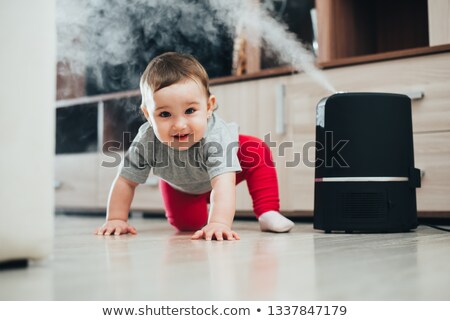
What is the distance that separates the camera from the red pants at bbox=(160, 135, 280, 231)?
1199mm

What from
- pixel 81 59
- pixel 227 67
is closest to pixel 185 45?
pixel 227 67

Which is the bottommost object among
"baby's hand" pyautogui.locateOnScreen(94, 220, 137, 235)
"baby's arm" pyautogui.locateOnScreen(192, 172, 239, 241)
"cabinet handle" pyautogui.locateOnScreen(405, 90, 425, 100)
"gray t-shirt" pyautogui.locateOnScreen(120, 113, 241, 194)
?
"baby's hand" pyautogui.locateOnScreen(94, 220, 137, 235)

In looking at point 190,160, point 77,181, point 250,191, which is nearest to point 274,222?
point 250,191

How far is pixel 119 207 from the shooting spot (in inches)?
45.2

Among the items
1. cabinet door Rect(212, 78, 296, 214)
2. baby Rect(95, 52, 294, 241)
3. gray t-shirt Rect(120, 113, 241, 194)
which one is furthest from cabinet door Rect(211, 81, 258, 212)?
gray t-shirt Rect(120, 113, 241, 194)

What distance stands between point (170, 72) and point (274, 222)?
14.7 inches

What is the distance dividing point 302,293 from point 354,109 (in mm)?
655

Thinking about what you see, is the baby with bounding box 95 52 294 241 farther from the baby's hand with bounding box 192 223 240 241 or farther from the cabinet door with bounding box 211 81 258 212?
the cabinet door with bounding box 211 81 258 212

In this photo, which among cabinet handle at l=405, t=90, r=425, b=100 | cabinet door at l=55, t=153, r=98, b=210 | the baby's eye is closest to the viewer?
the baby's eye

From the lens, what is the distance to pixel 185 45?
68.9 inches

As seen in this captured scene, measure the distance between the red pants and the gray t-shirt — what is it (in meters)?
0.07

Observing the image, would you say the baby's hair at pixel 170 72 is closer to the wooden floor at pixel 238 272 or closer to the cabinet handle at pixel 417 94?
the wooden floor at pixel 238 272
